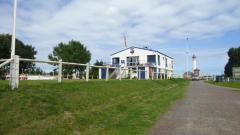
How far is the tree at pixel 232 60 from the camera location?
106 meters

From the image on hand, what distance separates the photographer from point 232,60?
108812 mm

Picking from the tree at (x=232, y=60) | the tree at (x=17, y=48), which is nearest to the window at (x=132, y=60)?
the tree at (x=17, y=48)

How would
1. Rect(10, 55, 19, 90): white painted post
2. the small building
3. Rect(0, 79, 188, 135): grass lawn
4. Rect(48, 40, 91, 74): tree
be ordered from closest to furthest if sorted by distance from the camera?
Rect(0, 79, 188, 135): grass lawn, Rect(10, 55, 19, 90): white painted post, the small building, Rect(48, 40, 91, 74): tree

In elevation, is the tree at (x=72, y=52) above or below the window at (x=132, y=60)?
above

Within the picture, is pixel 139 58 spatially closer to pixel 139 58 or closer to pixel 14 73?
pixel 139 58

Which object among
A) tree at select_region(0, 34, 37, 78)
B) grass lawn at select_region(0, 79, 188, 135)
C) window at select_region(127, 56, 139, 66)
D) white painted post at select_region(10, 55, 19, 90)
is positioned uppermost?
tree at select_region(0, 34, 37, 78)

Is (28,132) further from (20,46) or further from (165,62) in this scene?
(165,62)

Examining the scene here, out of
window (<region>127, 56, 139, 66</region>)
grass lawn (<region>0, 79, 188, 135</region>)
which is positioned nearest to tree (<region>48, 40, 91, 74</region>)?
window (<region>127, 56, 139, 66</region>)

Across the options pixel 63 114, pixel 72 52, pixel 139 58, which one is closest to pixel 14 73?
pixel 63 114

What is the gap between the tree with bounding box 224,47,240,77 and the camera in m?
106

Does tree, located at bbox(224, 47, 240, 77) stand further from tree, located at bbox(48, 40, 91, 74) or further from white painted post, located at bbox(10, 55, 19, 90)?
white painted post, located at bbox(10, 55, 19, 90)

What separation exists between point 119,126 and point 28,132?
2.77 m

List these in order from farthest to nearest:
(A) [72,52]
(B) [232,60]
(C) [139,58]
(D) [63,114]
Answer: (B) [232,60]
(A) [72,52]
(C) [139,58]
(D) [63,114]

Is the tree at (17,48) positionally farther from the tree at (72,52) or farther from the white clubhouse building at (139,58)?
the white clubhouse building at (139,58)
